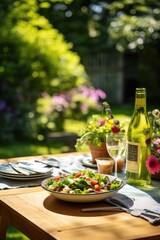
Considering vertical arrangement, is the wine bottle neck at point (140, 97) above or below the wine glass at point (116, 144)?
above

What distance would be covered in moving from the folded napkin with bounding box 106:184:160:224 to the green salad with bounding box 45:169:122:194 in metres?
0.05

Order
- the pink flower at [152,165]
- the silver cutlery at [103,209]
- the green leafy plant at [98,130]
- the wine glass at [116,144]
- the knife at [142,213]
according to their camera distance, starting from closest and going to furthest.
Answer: the knife at [142,213] < the silver cutlery at [103,209] < the pink flower at [152,165] < the wine glass at [116,144] < the green leafy plant at [98,130]

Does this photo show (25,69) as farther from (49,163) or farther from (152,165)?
(152,165)

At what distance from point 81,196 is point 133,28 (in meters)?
8.23

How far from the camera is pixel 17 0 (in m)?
6.38

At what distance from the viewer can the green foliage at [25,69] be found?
24.4 ft

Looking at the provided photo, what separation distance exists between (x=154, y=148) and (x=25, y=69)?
5.57 meters

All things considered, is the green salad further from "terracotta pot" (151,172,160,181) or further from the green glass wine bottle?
"terracotta pot" (151,172,160,181)

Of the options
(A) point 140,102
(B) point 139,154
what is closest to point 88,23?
(A) point 140,102

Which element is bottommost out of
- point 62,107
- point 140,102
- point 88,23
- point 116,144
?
point 62,107

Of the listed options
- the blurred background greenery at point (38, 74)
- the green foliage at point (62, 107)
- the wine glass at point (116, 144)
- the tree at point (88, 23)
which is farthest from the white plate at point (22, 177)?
the tree at point (88, 23)

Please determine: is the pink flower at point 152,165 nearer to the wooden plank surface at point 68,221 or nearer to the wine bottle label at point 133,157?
the wine bottle label at point 133,157

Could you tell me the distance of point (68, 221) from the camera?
165 centimetres

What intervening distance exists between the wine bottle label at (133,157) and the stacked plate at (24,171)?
37 centimetres
